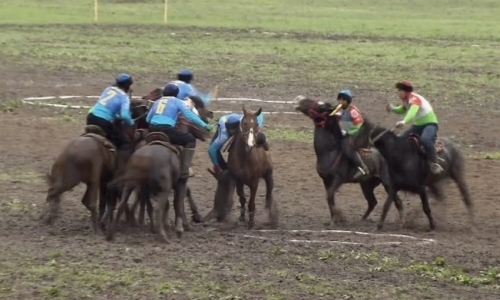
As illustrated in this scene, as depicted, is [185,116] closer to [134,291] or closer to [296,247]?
[296,247]

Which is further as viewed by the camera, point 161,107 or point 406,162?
point 406,162

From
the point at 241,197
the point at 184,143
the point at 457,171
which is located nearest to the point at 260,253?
the point at 184,143

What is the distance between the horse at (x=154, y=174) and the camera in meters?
14.8

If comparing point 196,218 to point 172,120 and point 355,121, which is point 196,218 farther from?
point 355,121

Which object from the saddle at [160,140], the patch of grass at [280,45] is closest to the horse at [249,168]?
the saddle at [160,140]

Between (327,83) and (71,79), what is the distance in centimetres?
632

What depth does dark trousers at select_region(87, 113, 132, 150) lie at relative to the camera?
52.2 ft

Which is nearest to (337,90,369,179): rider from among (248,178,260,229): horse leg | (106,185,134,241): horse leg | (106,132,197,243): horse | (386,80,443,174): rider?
(386,80,443,174): rider

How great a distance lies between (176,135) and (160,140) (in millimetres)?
468

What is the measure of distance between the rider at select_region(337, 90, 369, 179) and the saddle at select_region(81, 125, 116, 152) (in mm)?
3325

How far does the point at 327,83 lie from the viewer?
30438 mm

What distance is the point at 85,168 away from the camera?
15.3 meters

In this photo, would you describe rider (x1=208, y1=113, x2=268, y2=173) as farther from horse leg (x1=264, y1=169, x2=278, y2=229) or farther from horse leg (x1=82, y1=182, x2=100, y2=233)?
horse leg (x1=82, y1=182, x2=100, y2=233)

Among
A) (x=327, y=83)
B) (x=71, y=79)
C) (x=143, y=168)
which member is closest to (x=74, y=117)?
(x=71, y=79)
